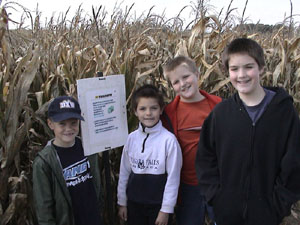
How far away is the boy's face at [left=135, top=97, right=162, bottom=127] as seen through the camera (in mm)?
2074

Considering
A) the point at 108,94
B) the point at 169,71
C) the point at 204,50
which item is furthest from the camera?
the point at 204,50

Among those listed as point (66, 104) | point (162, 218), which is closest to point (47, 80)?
point (66, 104)

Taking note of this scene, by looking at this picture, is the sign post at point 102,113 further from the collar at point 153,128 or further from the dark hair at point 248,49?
the dark hair at point 248,49

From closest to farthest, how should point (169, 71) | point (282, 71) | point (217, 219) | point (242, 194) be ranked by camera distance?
point (242, 194) < point (217, 219) < point (169, 71) < point (282, 71)

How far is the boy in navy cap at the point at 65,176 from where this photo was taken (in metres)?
1.72

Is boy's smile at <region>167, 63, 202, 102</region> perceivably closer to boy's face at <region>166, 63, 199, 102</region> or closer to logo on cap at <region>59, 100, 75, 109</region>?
boy's face at <region>166, 63, 199, 102</region>

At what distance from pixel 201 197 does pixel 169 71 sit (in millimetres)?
905

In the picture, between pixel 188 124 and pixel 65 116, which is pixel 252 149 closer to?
pixel 188 124

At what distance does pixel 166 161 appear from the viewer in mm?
2061

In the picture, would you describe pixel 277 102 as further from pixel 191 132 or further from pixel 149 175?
pixel 149 175

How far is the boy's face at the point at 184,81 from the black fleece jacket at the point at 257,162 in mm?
338

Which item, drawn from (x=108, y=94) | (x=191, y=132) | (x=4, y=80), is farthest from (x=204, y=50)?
(x=4, y=80)

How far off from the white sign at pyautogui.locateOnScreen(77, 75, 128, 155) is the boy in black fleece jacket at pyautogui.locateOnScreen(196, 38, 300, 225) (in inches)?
24.9

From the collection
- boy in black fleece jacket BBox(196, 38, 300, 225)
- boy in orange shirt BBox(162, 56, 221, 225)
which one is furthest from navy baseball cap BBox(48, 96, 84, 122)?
boy in black fleece jacket BBox(196, 38, 300, 225)
